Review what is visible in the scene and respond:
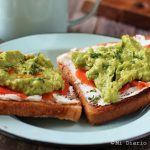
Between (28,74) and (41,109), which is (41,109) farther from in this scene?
(28,74)

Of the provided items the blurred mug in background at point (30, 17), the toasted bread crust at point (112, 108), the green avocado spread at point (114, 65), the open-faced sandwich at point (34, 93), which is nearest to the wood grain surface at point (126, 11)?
the blurred mug in background at point (30, 17)

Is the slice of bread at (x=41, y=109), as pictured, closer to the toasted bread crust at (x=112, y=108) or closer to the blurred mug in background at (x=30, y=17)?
the toasted bread crust at (x=112, y=108)

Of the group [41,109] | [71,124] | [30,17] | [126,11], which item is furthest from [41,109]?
[126,11]

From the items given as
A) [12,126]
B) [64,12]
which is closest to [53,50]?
[64,12]

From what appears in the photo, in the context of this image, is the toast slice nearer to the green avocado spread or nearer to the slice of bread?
the slice of bread

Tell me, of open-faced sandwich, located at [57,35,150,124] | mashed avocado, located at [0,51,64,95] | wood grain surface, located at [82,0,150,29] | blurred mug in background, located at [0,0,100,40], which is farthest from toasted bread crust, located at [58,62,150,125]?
wood grain surface, located at [82,0,150,29]
